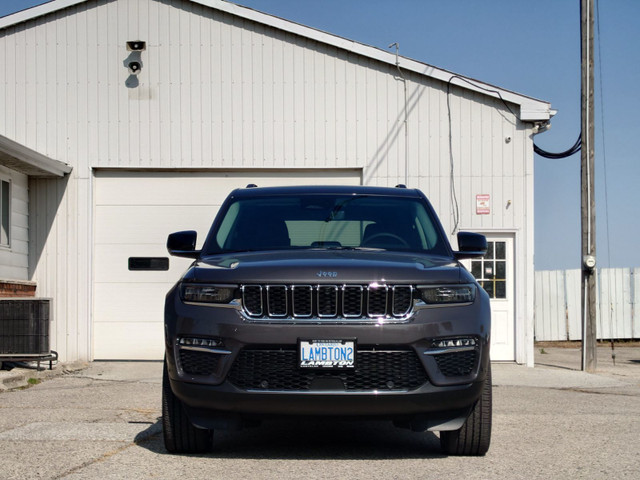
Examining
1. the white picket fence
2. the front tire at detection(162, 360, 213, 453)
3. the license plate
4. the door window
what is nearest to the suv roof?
the front tire at detection(162, 360, 213, 453)

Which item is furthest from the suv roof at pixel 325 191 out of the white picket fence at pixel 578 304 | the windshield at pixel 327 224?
the white picket fence at pixel 578 304

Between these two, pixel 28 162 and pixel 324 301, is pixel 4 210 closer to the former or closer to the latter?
pixel 28 162

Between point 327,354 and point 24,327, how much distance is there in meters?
8.22

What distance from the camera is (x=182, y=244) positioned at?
6730mm

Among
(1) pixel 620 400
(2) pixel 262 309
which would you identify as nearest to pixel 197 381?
(2) pixel 262 309

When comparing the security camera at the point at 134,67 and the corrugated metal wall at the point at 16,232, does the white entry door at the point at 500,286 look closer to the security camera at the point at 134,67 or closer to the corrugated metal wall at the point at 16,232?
the security camera at the point at 134,67

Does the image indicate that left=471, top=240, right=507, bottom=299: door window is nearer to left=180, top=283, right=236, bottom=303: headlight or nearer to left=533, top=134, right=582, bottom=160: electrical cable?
left=533, top=134, right=582, bottom=160: electrical cable

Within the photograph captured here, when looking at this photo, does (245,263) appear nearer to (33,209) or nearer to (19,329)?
(19,329)

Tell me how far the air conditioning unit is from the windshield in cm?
642

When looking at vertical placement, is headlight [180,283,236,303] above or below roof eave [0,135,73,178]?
below

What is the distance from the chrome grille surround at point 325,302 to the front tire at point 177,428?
2.53ft

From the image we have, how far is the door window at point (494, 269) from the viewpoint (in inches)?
607

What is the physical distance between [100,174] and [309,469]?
10919 millimetres

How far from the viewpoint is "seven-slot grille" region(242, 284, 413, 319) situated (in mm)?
5504
